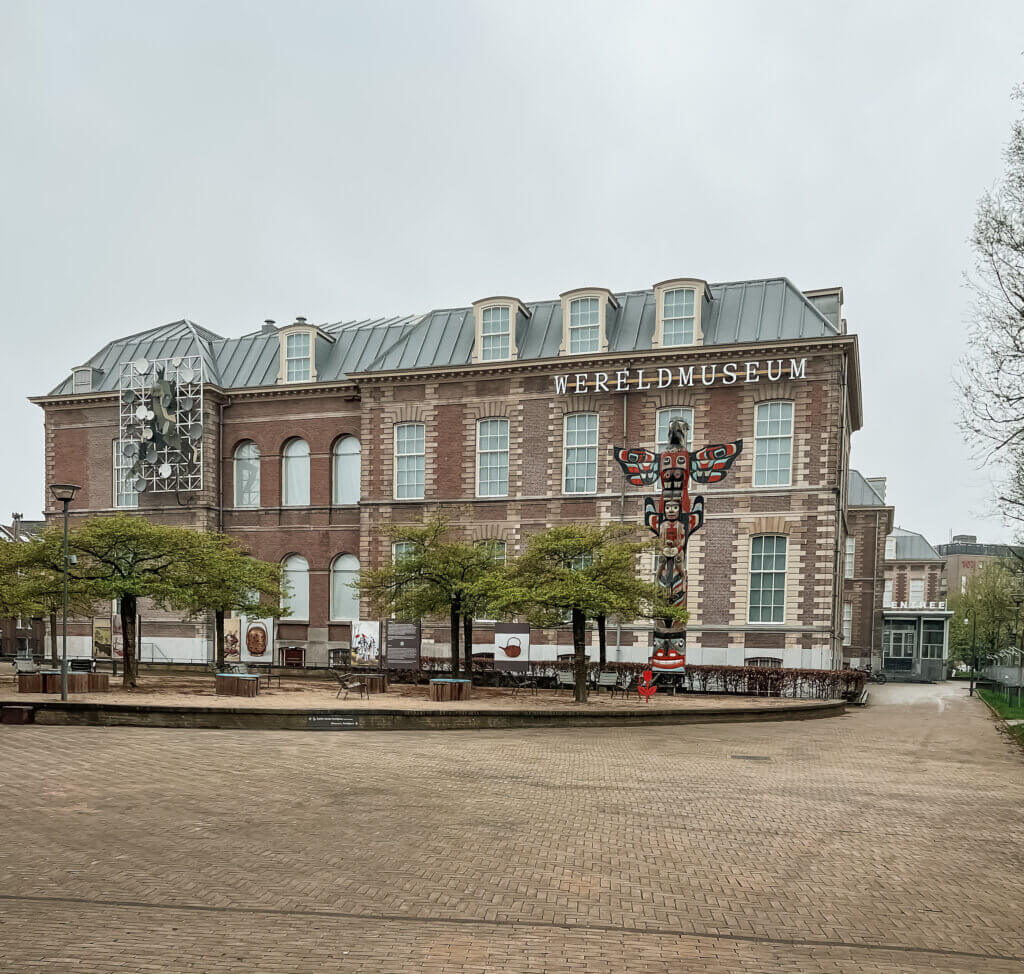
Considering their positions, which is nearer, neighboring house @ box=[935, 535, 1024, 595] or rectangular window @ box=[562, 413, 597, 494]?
rectangular window @ box=[562, 413, 597, 494]

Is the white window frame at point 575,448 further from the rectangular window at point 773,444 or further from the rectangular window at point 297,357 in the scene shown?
the rectangular window at point 297,357

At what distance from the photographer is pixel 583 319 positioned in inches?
1467

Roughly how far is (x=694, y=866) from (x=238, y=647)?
31565 mm

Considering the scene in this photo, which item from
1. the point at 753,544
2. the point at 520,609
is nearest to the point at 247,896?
the point at 520,609

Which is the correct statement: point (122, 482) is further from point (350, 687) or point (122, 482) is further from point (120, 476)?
point (350, 687)

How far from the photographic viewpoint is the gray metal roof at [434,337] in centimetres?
3525

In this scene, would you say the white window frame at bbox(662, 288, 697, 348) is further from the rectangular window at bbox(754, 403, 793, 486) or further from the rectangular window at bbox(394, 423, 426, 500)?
the rectangular window at bbox(394, 423, 426, 500)

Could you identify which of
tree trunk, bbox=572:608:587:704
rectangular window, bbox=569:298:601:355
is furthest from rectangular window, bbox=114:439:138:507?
tree trunk, bbox=572:608:587:704

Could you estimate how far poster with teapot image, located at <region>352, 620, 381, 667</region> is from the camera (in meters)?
32.8

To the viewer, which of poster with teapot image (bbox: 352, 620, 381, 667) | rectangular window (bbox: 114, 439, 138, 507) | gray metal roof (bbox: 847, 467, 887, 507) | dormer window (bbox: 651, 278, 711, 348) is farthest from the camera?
gray metal roof (bbox: 847, 467, 887, 507)

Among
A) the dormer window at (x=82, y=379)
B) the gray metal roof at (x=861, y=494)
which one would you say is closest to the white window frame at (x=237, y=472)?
the dormer window at (x=82, y=379)

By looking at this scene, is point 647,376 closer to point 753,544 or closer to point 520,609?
point 753,544

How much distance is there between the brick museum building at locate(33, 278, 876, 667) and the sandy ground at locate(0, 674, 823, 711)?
247 inches

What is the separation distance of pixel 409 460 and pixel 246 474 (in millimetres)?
9144
